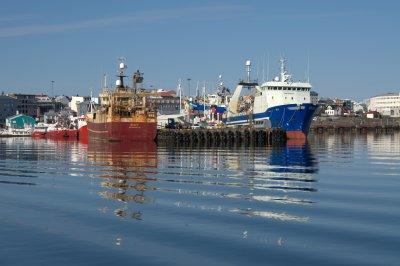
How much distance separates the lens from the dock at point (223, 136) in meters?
85.8

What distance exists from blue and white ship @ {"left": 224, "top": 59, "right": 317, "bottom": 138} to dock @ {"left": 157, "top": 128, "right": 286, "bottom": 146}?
4489mm

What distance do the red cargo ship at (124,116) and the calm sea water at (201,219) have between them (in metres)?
49.9

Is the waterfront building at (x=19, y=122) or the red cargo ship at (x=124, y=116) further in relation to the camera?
the waterfront building at (x=19, y=122)

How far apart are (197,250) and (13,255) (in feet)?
13.3

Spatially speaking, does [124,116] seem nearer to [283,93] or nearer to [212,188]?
[283,93]

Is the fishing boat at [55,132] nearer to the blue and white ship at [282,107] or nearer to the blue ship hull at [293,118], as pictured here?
the blue and white ship at [282,107]

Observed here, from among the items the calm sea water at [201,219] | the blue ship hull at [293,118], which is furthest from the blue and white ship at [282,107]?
the calm sea water at [201,219]

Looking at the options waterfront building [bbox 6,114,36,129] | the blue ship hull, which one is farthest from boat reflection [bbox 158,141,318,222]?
waterfront building [bbox 6,114,36,129]

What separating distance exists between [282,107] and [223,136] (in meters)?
11.2

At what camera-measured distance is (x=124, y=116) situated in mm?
85875

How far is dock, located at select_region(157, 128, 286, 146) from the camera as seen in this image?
85812 mm

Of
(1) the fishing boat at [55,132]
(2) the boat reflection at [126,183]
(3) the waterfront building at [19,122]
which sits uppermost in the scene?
(3) the waterfront building at [19,122]

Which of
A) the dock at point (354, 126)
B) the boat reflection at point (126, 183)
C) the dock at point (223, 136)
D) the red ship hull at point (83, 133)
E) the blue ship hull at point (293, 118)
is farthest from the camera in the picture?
the dock at point (354, 126)

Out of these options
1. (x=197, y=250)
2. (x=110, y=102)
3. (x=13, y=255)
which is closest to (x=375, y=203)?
(x=197, y=250)
